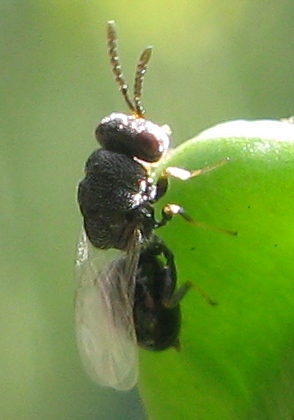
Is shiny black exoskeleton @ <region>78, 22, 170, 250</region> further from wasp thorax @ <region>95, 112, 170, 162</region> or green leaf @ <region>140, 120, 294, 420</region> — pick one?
green leaf @ <region>140, 120, 294, 420</region>

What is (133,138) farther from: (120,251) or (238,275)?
(238,275)

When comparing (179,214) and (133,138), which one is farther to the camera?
(133,138)

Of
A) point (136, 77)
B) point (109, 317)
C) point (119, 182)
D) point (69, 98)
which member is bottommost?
point (69, 98)

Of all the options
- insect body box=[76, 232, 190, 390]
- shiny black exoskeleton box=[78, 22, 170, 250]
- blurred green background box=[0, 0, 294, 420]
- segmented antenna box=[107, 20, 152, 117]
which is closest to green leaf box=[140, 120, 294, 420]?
insect body box=[76, 232, 190, 390]

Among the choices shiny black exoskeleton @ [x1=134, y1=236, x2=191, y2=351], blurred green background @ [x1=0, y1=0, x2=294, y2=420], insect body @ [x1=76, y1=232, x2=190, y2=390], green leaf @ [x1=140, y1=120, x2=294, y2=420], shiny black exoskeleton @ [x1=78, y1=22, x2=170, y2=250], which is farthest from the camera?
blurred green background @ [x1=0, y1=0, x2=294, y2=420]

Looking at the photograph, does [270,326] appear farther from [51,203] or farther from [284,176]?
[51,203]

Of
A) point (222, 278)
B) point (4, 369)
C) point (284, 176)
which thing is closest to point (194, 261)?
point (222, 278)

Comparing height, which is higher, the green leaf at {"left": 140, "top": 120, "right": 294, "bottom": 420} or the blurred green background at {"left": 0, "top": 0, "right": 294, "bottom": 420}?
the green leaf at {"left": 140, "top": 120, "right": 294, "bottom": 420}

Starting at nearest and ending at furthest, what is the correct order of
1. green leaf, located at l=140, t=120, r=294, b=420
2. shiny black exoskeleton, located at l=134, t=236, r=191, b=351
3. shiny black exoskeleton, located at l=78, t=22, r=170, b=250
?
green leaf, located at l=140, t=120, r=294, b=420
shiny black exoskeleton, located at l=134, t=236, r=191, b=351
shiny black exoskeleton, located at l=78, t=22, r=170, b=250

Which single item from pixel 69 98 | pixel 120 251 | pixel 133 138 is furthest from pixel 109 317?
pixel 69 98
